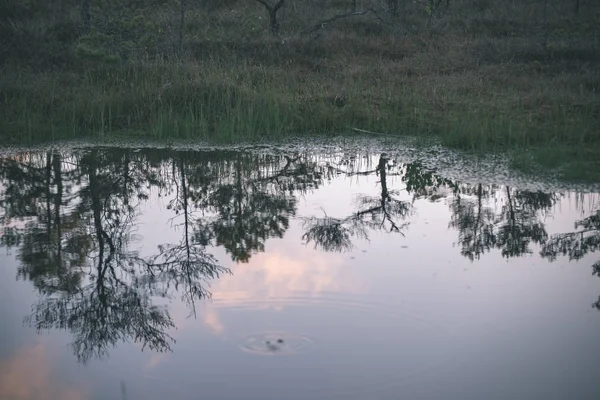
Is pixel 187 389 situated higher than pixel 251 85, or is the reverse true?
pixel 251 85

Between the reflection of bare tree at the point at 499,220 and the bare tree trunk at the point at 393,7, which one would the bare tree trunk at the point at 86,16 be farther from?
the reflection of bare tree at the point at 499,220

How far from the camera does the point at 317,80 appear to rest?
1100 cm

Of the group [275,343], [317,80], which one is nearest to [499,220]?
[275,343]

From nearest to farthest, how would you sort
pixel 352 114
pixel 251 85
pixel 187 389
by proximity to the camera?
pixel 187 389 < pixel 352 114 < pixel 251 85

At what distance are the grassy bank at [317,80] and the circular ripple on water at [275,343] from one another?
155 inches

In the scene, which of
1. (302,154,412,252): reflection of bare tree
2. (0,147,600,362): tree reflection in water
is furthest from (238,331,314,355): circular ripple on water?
(302,154,412,252): reflection of bare tree

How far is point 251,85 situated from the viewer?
10203mm

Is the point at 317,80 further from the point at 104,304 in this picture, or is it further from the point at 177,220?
the point at 104,304

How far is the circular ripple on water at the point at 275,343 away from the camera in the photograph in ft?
12.0

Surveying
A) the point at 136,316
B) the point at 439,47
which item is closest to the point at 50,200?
the point at 136,316

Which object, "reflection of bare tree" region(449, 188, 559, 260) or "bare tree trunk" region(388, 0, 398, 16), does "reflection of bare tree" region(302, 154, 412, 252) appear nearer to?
Answer: "reflection of bare tree" region(449, 188, 559, 260)

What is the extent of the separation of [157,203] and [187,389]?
3367 millimetres

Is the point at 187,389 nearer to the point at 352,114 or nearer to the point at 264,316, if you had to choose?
the point at 264,316

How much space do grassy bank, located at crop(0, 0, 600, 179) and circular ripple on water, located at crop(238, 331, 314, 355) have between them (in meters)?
3.94
